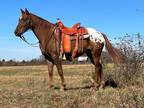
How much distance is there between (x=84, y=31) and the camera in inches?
550

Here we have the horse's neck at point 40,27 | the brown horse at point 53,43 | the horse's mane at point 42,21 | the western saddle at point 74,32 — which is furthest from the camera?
the horse's mane at point 42,21

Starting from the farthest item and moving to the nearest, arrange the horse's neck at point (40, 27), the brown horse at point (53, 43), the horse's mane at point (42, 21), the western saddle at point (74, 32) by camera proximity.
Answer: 1. the horse's mane at point (42, 21)
2. the horse's neck at point (40, 27)
3. the western saddle at point (74, 32)
4. the brown horse at point (53, 43)

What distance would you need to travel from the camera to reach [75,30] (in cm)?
1398

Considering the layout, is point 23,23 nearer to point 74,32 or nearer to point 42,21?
point 42,21

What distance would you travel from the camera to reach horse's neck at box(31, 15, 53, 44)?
548 inches

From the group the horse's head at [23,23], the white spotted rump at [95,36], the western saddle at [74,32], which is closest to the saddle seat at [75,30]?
the western saddle at [74,32]

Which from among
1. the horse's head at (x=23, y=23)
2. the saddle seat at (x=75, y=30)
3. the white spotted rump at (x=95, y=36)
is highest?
the horse's head at (x=23, y=23)

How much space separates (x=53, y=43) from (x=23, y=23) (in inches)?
49.9

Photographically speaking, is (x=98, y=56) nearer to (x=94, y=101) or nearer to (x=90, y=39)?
(x=90, y=39)

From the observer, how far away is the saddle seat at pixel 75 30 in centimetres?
1386

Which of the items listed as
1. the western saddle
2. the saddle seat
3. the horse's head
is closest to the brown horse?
the horse's head

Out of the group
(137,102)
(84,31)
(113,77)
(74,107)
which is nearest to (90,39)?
(84,31)

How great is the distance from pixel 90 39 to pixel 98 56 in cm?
64

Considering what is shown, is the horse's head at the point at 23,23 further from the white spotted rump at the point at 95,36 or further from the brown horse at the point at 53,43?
Answer: the white spotted rump at the point at 95,36
